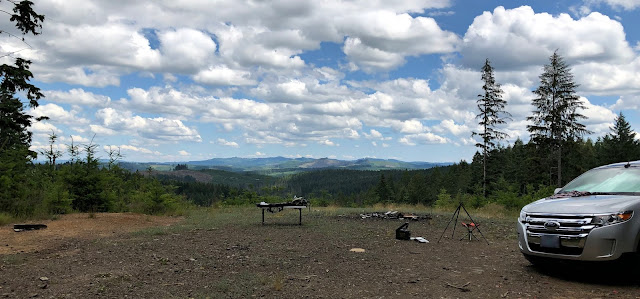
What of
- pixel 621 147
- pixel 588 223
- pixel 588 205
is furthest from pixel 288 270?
pixel 621 147

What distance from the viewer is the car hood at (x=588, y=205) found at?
5.54 m

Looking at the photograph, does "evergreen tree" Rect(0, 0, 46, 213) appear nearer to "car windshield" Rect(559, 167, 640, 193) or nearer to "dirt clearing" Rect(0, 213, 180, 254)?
"dirt clearing" Rect(0, 213, 180, 254)

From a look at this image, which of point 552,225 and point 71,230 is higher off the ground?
point 552,225

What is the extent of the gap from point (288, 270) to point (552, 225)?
4.06 m

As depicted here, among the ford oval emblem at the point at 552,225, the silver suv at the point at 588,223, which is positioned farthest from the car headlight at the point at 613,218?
the ford oval emblem at the point at 552,225

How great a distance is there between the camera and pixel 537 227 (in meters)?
6.02

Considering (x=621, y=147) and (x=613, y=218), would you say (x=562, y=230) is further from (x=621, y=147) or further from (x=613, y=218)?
(x=621, y=147)

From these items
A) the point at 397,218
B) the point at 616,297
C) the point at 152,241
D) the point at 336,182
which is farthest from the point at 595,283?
the point at 336,182

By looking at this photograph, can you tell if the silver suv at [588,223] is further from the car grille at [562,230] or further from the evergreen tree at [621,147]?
the evergreen tree at [621,147]

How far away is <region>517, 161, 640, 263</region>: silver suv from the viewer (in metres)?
5.39

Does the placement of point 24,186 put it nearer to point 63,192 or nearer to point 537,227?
point 63,192

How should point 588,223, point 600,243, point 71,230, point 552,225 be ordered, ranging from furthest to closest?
point 71,230, point 552,225, point 588,223, point 600,243

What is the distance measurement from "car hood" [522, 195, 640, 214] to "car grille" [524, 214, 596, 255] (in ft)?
0.32

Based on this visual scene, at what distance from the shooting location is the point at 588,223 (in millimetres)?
5520
